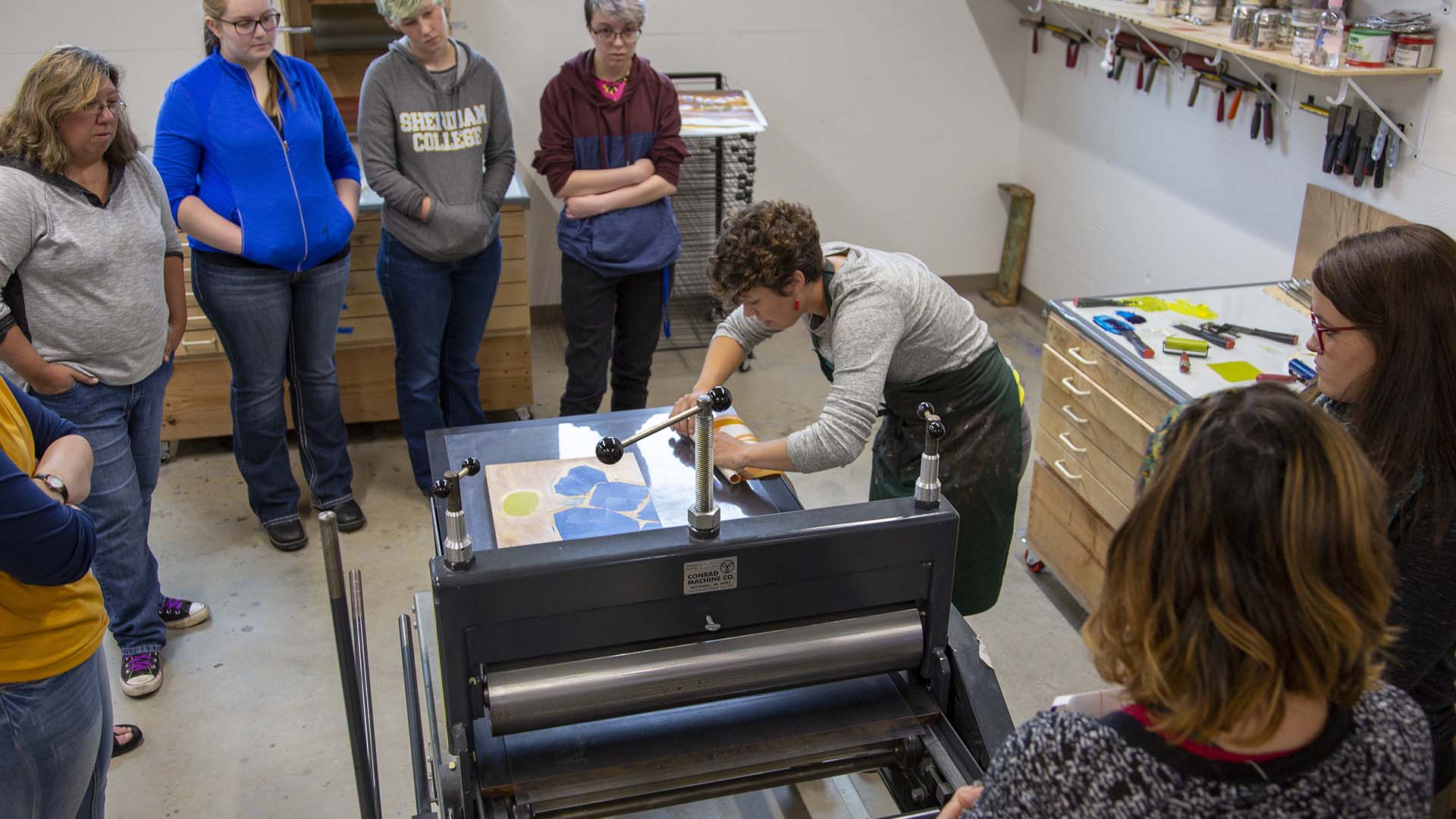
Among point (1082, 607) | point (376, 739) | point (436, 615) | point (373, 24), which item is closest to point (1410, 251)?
point (436, 615)

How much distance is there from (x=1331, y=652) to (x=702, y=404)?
76 cm

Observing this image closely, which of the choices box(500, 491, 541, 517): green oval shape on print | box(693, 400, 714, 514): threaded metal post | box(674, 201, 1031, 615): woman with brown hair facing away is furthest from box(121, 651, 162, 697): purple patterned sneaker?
box(693, 400, 714, 514): threaded metal post

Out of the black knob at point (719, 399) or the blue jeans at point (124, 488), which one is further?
the blue jeans at point (124, 488)

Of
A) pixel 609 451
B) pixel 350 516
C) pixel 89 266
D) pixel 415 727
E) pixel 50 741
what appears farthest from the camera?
pixel 350 516

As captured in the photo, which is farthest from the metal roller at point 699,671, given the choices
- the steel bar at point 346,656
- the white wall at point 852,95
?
the white wall at point 852,95

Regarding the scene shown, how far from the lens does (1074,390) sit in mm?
2963

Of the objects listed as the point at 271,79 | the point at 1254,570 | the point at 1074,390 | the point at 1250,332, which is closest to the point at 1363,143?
the point at 1250,332

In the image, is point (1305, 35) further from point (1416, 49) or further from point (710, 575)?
point (710, 575)

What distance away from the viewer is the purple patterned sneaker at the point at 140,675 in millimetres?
2801

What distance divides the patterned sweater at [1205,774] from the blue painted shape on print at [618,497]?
0.96 meters

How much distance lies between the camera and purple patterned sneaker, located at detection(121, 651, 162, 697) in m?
2.80

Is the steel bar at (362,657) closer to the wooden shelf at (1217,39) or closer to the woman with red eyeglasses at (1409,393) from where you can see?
the woman with red eyeglasses at (1409,393)

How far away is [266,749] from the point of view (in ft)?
8.76

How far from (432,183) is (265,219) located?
0.46 meters
